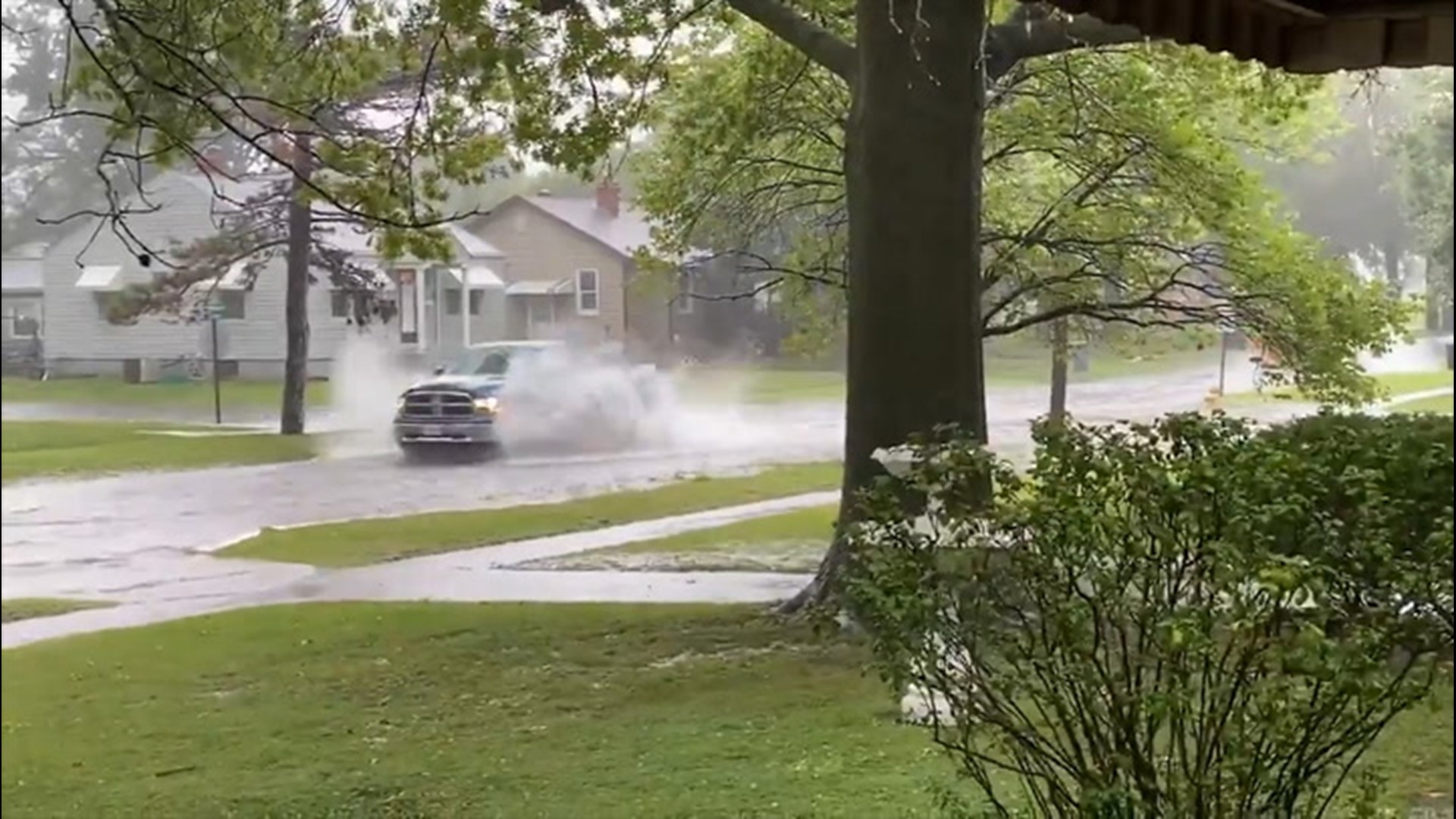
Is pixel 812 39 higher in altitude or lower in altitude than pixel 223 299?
higher

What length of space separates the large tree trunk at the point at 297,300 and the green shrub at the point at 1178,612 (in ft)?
4.47

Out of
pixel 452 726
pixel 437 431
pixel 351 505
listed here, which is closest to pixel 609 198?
pixel 437 431

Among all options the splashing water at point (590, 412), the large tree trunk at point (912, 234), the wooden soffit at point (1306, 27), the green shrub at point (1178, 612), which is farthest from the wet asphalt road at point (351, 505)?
the wooden soffit at point (1306, 27)

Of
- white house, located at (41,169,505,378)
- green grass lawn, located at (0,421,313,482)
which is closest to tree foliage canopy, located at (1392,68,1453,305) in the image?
white house, located at (41,169,505,378)

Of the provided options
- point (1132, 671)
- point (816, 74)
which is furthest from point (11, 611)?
point (816, 74)

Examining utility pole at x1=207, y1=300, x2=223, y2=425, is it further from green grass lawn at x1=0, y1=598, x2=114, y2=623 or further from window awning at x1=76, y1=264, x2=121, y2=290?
green grass lawn at x1=0, y1=598, x2=114, y2=623

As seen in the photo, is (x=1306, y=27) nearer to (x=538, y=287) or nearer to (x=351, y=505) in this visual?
(x=538, y=287)

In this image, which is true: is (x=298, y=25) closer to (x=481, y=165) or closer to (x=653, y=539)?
(x=481, y=165)

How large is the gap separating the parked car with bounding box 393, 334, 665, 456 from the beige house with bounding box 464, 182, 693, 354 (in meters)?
0.05

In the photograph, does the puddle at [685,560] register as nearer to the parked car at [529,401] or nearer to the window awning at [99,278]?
the parked car at [529,401]

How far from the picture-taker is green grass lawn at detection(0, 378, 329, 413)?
2.68 m

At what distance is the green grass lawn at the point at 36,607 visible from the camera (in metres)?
2.58

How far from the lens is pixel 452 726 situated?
302 centimetres

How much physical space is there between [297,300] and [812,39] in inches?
50.8
